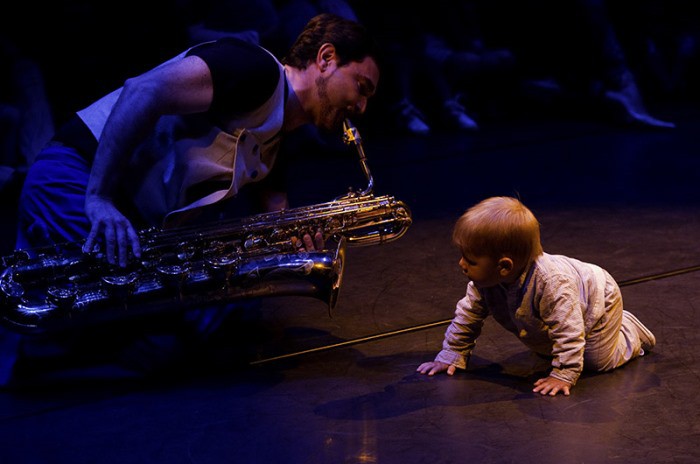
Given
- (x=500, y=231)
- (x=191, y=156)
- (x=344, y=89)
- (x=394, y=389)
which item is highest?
(x=344, y=89)

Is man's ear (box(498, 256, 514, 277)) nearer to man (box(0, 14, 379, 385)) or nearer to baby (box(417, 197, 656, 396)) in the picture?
baby (box(417, 197, 656, 396))

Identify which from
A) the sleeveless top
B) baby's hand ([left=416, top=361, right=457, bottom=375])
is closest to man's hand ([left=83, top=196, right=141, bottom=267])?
the sleeveless top

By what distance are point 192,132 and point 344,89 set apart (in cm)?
45

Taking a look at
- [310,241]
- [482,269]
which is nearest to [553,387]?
[482,269]

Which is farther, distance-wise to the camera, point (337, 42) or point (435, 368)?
point (337, 42)

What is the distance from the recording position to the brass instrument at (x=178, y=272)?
2.48 m

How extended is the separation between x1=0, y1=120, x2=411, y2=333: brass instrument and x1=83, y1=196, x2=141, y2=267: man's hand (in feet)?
0.17

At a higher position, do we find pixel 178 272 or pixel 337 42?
pixel 337 42

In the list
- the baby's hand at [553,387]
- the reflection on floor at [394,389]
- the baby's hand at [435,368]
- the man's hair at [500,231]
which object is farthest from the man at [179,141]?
the baby's hand at [553,387]

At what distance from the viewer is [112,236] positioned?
7.97 feet

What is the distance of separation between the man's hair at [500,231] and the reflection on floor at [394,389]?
358 mm

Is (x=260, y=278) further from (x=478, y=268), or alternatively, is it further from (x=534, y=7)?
(x=534, y=7)

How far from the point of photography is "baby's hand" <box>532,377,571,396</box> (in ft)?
7.50

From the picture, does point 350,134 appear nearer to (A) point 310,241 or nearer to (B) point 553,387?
(A) point 310,241
